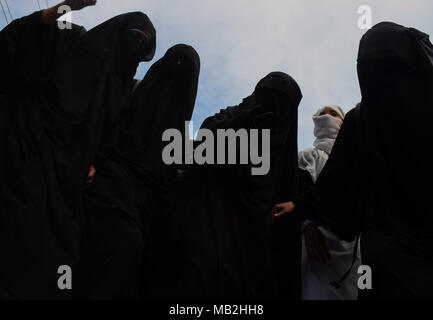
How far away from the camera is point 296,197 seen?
269 cm

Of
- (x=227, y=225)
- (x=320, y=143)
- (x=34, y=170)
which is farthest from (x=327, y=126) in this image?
(x=34, y=170)

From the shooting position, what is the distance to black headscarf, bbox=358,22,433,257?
6.89 feet

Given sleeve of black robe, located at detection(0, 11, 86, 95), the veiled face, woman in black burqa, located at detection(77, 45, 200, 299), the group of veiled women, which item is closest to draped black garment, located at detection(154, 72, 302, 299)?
the group of veiled women

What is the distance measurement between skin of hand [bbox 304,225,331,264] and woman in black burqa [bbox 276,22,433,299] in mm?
161

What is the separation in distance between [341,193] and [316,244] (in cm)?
33

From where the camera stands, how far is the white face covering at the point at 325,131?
3.77 m

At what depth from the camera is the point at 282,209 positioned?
8.71 feet

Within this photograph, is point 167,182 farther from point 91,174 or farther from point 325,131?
point 325,131

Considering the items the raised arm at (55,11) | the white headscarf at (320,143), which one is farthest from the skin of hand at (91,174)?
the white headscarf at (320,143)

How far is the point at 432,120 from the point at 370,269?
2.41 ft

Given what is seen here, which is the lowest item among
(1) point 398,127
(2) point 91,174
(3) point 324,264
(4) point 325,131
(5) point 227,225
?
(3) point 324,264

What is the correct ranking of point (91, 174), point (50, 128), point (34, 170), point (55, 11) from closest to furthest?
point (34, 170), point (50, 128), point (91, 174), point (55, 11)
